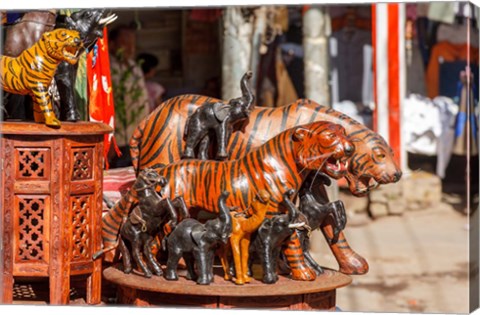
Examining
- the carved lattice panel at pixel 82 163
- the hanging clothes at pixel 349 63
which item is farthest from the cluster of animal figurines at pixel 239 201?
the hanging clothes at pixel 349 63

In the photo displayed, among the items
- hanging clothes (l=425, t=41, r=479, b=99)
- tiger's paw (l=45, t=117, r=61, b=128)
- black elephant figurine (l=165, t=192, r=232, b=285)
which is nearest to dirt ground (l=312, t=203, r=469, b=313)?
hanging clothes (l=425, t=41, r=479, b=99)

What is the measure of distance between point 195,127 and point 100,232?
0.59 m

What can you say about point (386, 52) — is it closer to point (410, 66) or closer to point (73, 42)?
point (410, 66)

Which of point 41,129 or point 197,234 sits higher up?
point 41,129

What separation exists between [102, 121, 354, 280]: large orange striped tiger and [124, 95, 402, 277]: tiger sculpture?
234 mm

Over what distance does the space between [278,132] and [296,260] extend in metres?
0.62

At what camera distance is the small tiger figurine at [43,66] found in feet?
14.6

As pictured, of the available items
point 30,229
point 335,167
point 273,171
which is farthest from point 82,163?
point 335,167

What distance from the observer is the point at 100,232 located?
4664 millimetres

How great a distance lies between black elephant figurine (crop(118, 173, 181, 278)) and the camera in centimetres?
438

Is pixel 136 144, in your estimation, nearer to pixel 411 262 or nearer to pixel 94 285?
pixel 94 285

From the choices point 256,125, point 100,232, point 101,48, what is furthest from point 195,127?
point 101,48

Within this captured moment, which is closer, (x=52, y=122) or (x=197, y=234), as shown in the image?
(x=197, y=234)

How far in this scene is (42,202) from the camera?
4.48 metres
